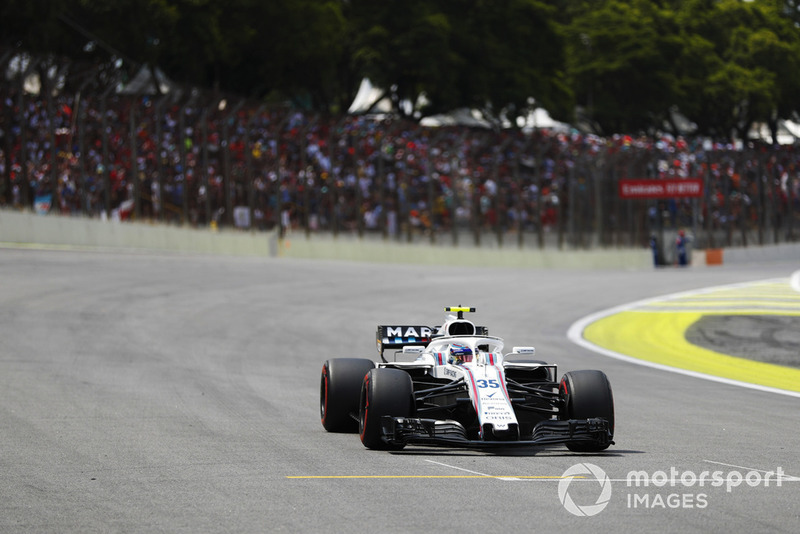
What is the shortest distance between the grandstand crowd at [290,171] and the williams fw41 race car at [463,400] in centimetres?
2196

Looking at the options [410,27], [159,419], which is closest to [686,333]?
[159,419]

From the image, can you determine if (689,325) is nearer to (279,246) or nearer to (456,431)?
(456,431)

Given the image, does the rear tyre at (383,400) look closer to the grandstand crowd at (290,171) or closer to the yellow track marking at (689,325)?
the yellow track marking at (689,325)

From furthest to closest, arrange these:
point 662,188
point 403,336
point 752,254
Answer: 1. point 752,254
2. point 662,188
3. point 403,336

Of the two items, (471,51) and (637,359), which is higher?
(471,51)

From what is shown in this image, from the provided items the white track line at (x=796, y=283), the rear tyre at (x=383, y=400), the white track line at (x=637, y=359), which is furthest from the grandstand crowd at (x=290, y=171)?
the rear tyre at (x=383, y=400)

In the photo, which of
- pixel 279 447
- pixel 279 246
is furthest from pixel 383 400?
pixel 279 246

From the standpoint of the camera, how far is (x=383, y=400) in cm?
930

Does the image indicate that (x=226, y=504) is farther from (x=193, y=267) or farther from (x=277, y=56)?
(x=277, y=56)

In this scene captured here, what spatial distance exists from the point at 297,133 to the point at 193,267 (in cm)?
671

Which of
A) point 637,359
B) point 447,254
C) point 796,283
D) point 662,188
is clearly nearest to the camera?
point 637,359

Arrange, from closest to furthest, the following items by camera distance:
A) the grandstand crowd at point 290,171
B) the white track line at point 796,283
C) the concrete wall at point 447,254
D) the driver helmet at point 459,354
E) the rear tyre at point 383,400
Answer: the rear tyre at point 383,400 → the driver helmet at point 459,354 → the white track line at point 796,283 → the grandstand crowd at point 290,171 → the concrete wall at point 447,254

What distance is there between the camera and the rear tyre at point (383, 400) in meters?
9.30

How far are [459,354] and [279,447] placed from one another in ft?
5.08
